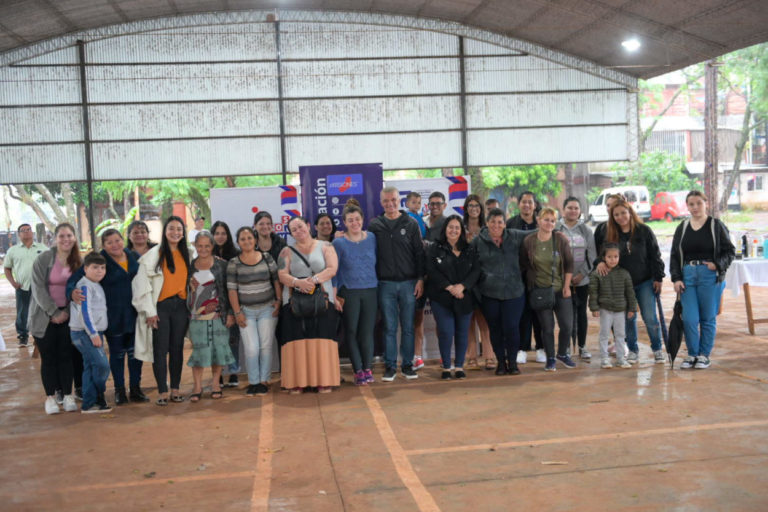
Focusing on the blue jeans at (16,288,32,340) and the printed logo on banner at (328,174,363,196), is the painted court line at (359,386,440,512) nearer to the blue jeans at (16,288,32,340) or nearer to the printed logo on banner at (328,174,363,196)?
the printed logo on banner at (328,174,363,196)

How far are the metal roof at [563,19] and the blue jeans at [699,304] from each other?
265 inches

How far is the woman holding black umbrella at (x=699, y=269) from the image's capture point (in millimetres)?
6469

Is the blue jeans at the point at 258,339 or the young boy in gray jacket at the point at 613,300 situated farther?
the young boy in gray jacket at the point at 613,300

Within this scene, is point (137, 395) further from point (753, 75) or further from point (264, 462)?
point (753, 75)

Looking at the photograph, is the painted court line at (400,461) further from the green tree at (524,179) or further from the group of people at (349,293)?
the green tree at (524,179)

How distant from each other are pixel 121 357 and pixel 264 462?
2.23 meters

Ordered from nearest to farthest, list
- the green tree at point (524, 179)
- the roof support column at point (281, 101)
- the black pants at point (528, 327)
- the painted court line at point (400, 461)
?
the painted court line at point (400, 461) < the black pants at point (528, 327) < the roof support column at point (281, 101) < the green tree at point (524, 179)

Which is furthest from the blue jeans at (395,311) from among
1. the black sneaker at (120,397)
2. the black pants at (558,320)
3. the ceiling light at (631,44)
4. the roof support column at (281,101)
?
the ceiling light at (631,44)

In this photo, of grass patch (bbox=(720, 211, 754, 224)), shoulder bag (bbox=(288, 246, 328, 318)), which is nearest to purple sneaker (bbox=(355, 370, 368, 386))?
shoulder bag (bbox=(288, 246, 328, 318))

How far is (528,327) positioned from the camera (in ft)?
23.9

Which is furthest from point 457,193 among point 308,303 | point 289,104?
point 289,104

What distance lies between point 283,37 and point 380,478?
11618 millimetres

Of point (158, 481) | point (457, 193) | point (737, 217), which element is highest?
point (457, 193)

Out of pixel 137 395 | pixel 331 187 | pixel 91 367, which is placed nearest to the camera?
pixel 91 367
